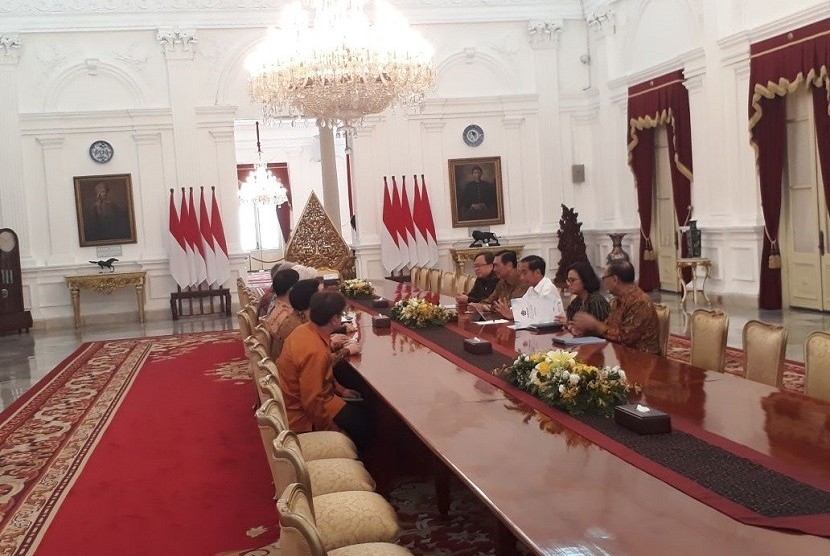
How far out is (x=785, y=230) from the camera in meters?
10.8

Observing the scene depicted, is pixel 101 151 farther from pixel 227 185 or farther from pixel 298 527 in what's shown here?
pixel 298 527

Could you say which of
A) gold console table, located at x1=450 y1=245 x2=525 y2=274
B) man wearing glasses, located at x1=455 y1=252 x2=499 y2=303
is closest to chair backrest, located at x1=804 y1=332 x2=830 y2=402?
man wearing glasses, located at x1=455 y1=252 x2=499 y2=303

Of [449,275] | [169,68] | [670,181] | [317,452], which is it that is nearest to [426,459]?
[317,452]

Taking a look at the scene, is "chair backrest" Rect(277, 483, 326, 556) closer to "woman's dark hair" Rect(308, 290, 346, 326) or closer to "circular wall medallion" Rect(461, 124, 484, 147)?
"woman's dark hair" Rect(308, 290, 346, 326)

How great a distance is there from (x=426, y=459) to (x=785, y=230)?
7395 millimetres

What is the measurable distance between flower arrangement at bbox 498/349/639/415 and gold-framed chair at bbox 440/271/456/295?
631 cm

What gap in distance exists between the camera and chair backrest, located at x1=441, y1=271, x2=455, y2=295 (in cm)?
1018

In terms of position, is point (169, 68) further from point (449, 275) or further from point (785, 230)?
point (785, 230)

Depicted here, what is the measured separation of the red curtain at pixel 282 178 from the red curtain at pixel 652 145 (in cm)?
1126

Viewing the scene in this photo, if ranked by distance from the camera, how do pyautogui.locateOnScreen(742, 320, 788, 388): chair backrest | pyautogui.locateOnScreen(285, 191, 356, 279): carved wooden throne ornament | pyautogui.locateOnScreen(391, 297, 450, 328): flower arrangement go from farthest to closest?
pyautogui.locateOnScreen(285, 191, 356, 279): carved wooden throne ornament < pyautogui.locateOnScreen(391, 297, 450, 328): flower arrangement < pyautogui.locateOnScreen(742, 320, 788, 388): chair backrest

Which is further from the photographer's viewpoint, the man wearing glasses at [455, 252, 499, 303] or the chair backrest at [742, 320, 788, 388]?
the man wearing glasses at [455, 252, 499, 303]

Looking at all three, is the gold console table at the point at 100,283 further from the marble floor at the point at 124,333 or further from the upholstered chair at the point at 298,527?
the upholstered chair at the point at 298,527

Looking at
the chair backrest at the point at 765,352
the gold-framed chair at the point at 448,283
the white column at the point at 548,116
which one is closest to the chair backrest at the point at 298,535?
the chair backrest at the point at 765,352

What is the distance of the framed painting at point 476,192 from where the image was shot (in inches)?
610
